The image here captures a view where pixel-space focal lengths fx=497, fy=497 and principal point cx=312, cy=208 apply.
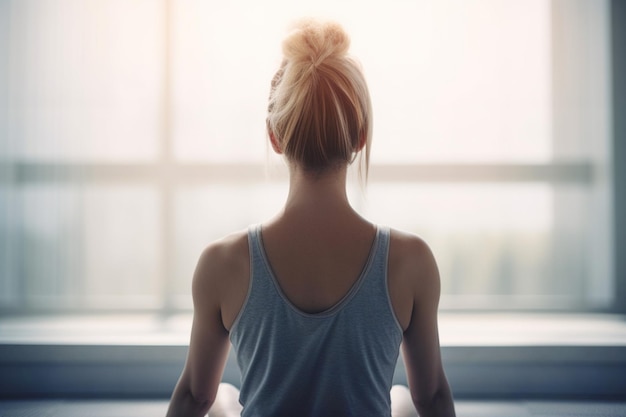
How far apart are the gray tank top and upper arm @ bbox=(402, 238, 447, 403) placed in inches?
2.1

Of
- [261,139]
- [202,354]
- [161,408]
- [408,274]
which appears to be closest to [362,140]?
[408,274]

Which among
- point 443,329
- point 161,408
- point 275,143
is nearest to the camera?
point 275,143

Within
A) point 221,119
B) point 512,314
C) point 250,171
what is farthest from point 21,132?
point 512,314

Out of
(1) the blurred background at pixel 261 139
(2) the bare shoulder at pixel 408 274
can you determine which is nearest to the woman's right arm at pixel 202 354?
(2) the bare shoulder at pixel 408 274

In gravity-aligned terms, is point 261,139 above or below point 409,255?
above

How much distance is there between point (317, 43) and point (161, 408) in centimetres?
132

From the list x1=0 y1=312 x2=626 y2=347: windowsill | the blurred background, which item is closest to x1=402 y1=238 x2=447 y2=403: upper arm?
x1=0 y1=312 x2=626 y2=347: windowsill

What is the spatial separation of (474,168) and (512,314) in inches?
22.9

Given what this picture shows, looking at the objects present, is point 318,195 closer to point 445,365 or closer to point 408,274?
point 408,274

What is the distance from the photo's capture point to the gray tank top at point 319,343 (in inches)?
32.5

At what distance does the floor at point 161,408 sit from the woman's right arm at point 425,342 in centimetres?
70

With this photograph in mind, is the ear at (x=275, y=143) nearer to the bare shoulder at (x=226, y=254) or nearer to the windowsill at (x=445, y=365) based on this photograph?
the bare shoulder at (x=226, y=254)

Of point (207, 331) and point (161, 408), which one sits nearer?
point (207, 331)

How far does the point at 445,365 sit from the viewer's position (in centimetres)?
173
